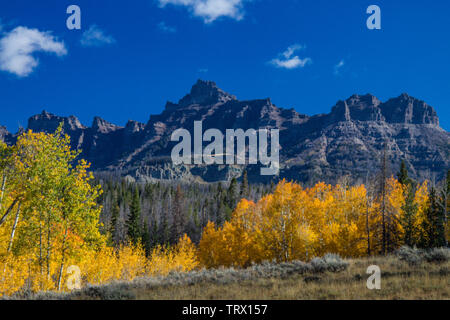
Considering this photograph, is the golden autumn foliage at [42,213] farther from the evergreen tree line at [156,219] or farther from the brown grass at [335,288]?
the evergreen tree line at [156,219]

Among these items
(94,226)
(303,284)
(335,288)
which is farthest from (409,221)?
(94,226)

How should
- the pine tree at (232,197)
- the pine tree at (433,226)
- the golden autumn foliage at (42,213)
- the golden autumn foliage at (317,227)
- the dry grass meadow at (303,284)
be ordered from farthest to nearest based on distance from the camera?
the pine tree at (232,197)
the golden autumn foliage at (317,227)
the pine tree at (433,226)
the golden autumn foliage at (42,213)
the dry grass meadow at (303,284)

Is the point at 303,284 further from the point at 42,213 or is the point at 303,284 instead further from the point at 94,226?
the point at 42,213

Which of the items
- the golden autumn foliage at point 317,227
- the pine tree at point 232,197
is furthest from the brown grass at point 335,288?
the pine tree at point 232,197

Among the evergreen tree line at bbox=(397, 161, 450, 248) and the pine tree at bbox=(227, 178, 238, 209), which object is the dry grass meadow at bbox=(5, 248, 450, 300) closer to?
the evergreen tree line at bbox=(397, 161, 450, 248)

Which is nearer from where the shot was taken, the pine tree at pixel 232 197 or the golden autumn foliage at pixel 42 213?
the golden autumn foliage at pixel 42 213

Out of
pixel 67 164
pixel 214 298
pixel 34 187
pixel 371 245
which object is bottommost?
pixel 371 245

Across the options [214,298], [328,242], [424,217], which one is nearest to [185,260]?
[328,242]

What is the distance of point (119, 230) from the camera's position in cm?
8225

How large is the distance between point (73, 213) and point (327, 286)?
14.3m

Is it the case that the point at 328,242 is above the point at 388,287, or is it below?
below

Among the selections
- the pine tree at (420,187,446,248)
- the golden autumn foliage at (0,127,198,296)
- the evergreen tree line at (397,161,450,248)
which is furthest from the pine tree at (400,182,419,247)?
the golden autumn foliage at (0,127,198,296)
